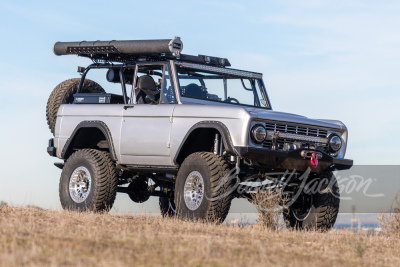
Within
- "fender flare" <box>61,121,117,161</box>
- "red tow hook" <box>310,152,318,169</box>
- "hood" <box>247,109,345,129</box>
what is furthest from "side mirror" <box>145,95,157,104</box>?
"red tow hook" <box>310,152,318,169</box>

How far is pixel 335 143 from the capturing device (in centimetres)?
1137

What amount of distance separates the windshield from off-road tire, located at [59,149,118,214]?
1871 mm

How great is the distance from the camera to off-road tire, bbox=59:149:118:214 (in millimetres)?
12195

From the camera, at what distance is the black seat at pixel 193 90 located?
38.7ft

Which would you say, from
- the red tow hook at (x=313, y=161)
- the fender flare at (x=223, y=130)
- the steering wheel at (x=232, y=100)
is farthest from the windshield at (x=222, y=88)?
the red tow hook at (x=313, y=161)

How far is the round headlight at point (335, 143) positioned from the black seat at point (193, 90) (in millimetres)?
2175

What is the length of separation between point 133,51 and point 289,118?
318cm

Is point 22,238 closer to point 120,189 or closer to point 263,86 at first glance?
point 120,189

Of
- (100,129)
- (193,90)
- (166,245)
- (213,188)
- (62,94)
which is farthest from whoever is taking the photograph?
(62,94)

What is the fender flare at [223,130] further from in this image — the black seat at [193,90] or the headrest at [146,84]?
the headrest at [146,84]

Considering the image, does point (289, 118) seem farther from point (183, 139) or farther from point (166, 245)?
point (166, 245)

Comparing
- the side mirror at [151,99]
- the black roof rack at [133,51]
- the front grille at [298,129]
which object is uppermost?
the black roof rack at [133,51]

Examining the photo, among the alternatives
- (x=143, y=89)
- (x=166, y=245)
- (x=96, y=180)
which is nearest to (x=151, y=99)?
(x=143, y=89)

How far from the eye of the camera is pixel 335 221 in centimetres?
1180
